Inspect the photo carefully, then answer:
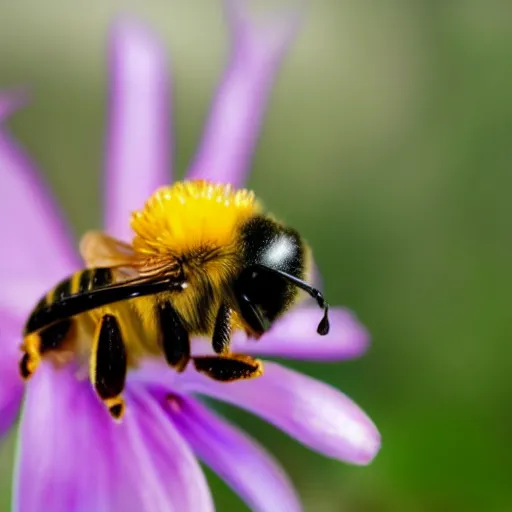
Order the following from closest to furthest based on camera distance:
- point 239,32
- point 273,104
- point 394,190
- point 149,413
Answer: point 149,413, point 239,32, point 394,190, point 273,104

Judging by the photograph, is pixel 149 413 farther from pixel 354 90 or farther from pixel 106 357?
pixel 354 90

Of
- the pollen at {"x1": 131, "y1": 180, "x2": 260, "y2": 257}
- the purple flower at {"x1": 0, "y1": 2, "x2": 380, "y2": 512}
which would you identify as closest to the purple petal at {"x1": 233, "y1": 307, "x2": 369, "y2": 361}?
the purple flower at {"x1": 0, "y1": 2, "x2": 380, "y2": 512}

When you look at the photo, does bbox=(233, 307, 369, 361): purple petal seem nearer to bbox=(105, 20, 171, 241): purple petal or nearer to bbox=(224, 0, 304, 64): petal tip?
bbox=(105, 20, 171, 241): purple petal

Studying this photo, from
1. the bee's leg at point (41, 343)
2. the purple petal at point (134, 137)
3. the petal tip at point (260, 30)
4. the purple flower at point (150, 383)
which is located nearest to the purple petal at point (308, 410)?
the purple flower at point (150, 383)

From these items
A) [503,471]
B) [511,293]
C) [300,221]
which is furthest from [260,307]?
[300,221]

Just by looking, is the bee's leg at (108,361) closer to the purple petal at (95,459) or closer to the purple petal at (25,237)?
the purple petal at (95,459)

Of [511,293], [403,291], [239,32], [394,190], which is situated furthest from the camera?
[394,190]

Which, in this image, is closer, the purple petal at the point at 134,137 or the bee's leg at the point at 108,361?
the bee's leg at the point at 108,361
